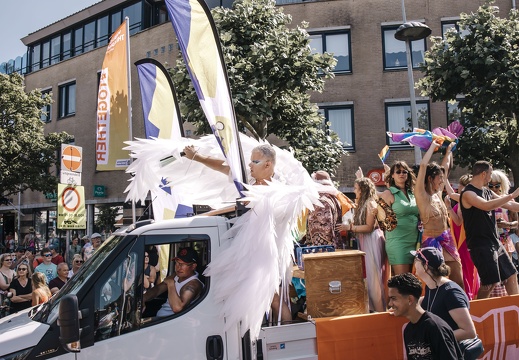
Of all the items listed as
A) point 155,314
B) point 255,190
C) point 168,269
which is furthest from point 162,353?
point 255,190

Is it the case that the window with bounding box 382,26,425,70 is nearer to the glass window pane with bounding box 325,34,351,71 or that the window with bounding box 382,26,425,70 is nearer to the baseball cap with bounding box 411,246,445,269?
the glass window pane with bounding box 325,34,351,71

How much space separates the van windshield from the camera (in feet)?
11.6

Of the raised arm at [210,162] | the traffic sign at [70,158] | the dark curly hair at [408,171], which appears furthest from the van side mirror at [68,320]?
the traffic sign at [70,158]

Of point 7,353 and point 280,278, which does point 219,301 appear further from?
point 7,353

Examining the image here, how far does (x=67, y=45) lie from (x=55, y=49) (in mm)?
1229

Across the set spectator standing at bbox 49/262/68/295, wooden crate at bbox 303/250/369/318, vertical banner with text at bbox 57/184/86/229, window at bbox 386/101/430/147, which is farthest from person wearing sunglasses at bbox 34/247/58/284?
window at bbox 386/101/430/147

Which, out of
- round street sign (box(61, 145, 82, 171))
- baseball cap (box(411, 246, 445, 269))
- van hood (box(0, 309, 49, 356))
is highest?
round street sign (box(61, 145, 82, 171))

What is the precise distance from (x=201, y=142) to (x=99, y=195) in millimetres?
22730

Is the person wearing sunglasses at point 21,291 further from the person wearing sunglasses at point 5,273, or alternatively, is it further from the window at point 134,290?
the window at point 134,290

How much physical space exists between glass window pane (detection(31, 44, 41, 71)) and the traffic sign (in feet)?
81.2

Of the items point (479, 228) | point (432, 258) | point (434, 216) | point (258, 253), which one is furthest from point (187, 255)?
point (479, 228)

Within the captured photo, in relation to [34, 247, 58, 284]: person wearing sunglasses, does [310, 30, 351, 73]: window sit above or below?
above

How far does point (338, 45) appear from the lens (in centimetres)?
2212

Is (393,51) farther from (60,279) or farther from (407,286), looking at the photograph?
(407,286)
